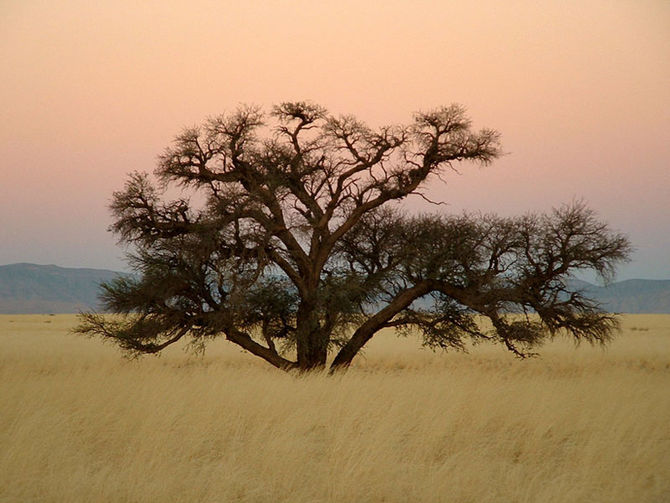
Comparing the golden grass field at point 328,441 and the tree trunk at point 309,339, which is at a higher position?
the tree trunk at point 309,339

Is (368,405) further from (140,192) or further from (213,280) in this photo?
(140,192)

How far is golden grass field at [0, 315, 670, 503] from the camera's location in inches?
320

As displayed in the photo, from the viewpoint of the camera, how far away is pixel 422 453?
9953mm

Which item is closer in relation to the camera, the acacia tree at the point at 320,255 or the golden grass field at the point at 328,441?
the golden grass field at the point at 328,441

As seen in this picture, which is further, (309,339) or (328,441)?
(309,339)

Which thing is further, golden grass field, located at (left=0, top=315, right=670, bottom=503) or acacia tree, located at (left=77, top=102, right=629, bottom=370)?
acacia tree, located at (left=77, top=102, right=629, bottom=370)

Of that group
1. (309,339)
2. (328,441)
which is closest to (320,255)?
(309,339)

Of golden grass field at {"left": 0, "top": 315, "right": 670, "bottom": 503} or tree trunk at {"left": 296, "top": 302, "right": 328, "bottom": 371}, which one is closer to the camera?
golden grass field at {"left": 0, "top": 315, "right": 670, "bottom": 503}

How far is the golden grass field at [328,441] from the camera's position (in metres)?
8.14

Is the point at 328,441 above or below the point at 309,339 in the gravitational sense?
below

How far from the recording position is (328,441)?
34.3 ft

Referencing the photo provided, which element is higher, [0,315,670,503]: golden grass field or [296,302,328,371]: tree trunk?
[296,302,328,371]: tree trunk

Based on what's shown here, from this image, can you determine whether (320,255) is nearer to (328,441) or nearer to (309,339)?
(309,339)

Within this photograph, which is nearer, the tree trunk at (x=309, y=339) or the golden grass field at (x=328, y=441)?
the golden grass field at (x=328, y=441)
